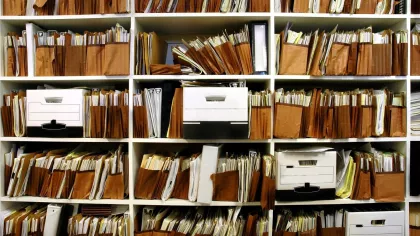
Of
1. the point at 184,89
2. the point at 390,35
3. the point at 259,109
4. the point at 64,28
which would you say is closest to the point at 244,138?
the point at 259,109

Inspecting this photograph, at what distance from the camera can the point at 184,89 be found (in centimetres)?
130

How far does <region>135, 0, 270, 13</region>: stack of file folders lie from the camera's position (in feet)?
4.49

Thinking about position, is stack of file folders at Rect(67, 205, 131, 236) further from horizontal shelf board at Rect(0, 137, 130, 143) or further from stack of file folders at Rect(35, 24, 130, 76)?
stack of file folders at Rect(35, 24, 130, 76)

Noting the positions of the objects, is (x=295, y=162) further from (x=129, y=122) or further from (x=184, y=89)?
(x=129, y=122)

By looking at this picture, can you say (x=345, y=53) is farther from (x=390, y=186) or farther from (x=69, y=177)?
(x=69, y=177)

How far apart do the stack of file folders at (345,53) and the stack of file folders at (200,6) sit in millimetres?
225

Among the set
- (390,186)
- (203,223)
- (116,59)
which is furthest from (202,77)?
(390,186)

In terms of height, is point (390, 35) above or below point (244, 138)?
above

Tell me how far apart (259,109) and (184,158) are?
1.79 feet

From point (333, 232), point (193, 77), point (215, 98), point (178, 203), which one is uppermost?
point (193, 77)

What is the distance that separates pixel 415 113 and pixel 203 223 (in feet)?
4.67

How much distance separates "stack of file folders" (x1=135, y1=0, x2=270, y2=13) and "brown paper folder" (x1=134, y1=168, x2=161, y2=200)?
3.11 ft

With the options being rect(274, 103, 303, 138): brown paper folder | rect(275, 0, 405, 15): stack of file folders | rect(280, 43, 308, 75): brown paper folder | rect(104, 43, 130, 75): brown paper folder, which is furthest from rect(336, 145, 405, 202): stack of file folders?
rect(104, 43, 130, 75): brown paper folder

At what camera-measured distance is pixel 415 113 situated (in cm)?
142
